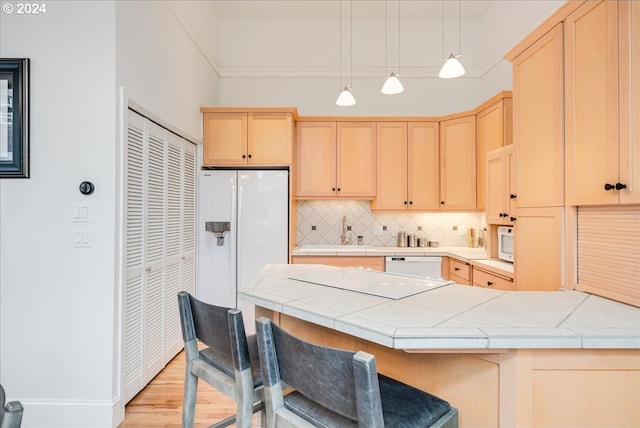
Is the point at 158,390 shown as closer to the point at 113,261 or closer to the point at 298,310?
Result: the point at 113,261

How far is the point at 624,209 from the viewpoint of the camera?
4.29 ft

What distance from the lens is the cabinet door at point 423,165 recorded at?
145 inches

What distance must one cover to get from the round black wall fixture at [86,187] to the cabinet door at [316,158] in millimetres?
2138

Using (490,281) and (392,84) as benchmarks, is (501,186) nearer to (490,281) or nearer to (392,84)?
(490,281)

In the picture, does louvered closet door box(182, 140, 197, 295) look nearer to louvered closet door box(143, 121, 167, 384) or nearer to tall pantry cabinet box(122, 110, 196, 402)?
tall pantry cabinet box(122, 110, 196, 402)

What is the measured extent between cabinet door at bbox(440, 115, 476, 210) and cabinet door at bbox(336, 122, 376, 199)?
0.81 meters

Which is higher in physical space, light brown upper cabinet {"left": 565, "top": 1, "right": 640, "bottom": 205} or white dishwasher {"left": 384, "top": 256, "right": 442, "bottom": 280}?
light brown upper cabinet {"left": 565, "top": 1, "right": 640, "bottom": 205}

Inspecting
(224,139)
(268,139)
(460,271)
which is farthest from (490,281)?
(224,139)

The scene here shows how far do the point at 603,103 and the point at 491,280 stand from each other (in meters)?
1.66

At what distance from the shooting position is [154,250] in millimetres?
2416

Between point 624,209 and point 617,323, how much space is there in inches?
21.9

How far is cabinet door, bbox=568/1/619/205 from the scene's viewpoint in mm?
1318

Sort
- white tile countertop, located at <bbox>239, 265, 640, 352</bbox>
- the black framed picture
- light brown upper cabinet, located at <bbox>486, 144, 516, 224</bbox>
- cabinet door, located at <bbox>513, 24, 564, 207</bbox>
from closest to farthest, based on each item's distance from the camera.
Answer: white tile countertop, located at <bbox>239, 265, 640, 352</bbox> → cabinet door, located at <bbox>513, 24, 564, 207</bbox> → the black framed picture → light brown upper cabinet, located at <bbox>486, 144, 516, 224</bbox>

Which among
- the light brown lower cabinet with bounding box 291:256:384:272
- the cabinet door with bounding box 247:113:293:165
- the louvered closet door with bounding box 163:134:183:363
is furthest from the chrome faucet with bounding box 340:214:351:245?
the louvered closet door with bounding box 163:134:183:363
